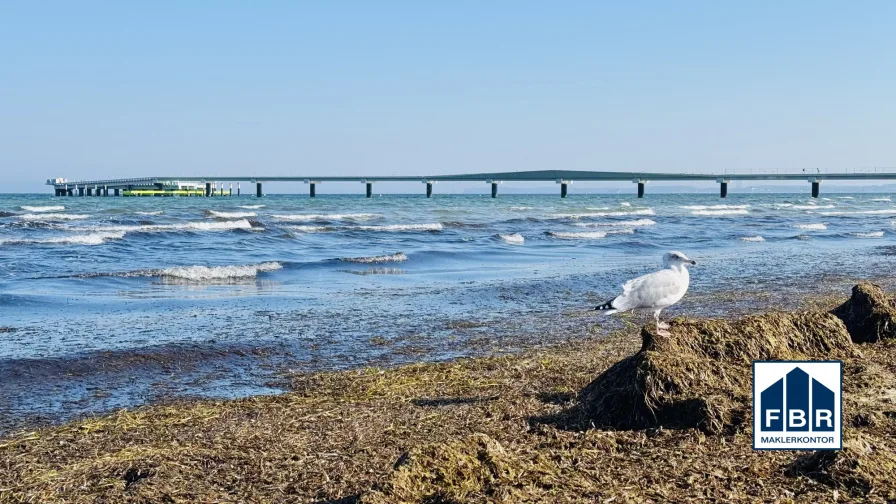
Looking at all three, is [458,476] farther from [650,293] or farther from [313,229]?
[313,229]

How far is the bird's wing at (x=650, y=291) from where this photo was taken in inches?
299

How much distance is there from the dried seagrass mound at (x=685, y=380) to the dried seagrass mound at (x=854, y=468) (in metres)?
0.73

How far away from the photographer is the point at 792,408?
15.2ft

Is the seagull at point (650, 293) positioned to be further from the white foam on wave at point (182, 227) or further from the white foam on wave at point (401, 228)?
the white foam on wave at point (401, 228)

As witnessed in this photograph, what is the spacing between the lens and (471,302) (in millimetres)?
12539

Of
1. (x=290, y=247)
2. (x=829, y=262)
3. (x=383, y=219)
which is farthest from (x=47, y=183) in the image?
(x=829, y=262)

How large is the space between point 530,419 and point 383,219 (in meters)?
35.7

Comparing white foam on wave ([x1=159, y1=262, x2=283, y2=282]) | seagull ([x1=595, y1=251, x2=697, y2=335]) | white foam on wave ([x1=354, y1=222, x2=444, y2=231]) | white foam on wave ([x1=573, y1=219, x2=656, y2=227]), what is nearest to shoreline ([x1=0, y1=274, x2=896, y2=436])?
seagull ([x1=595, y1=251, x2=697, y2=335])

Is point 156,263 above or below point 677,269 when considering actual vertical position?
below

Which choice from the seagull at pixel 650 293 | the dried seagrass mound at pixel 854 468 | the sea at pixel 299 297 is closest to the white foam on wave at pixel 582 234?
the sea at pixel 299 297

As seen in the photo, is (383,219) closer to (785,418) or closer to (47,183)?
(785,418)

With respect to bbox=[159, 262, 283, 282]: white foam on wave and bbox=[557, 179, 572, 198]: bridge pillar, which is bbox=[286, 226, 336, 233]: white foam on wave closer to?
bbox=[159, 262, 283, 282]: white foam on wave

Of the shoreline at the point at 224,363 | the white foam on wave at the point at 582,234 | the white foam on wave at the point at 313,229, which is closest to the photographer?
the shoreline at the point at 224,363

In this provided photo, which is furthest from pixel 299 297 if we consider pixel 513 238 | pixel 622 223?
pixel 622 223
